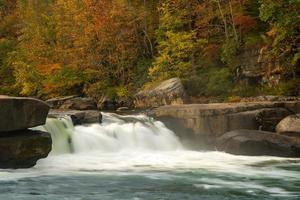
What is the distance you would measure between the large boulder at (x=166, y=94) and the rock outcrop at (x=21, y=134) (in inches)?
461

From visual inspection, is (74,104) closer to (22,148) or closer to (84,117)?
(84,117)

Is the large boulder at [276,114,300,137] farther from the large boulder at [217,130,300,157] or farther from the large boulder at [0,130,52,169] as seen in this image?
the large boulder at [0,130,52,169]

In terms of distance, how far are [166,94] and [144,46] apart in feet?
33.9

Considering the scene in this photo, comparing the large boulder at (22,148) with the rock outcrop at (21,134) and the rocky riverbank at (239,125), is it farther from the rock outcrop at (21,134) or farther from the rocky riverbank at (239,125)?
the rocky riverbank at (239,125)

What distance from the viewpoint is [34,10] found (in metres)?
41.2

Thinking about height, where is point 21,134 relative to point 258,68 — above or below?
below

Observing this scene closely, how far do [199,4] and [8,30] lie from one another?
21405 mm

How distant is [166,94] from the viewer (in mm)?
25328

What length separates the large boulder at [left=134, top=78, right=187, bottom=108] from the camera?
25078 millimetres

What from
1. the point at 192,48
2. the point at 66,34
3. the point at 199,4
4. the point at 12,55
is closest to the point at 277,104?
the point at 192,48

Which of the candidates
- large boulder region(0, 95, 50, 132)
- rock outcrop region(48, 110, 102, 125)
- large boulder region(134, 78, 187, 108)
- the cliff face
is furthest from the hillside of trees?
large boulder region(0, 95, 50, 132)

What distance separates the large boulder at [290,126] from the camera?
55.3 ft

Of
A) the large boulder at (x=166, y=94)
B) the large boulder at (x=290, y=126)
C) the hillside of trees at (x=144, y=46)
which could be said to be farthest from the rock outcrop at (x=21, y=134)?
the large boulder at (x=166, y=94)

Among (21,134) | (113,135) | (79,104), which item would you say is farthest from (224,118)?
(79,104)
